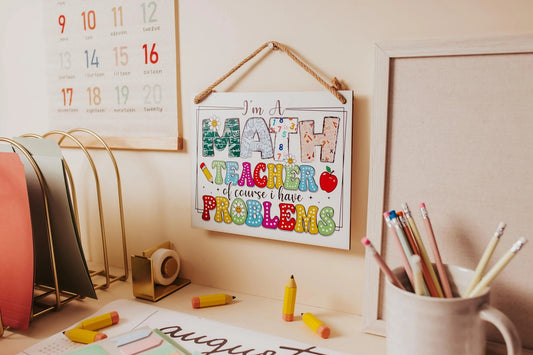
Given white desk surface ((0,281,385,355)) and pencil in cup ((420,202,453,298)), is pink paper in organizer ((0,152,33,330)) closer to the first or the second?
white desk surface ((0,281,385,355))

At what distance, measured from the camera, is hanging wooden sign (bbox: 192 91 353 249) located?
0.73 m

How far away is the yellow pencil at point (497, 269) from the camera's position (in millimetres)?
509

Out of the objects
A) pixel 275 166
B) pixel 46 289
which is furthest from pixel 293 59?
pixel 46 289

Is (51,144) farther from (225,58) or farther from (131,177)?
(225,58)

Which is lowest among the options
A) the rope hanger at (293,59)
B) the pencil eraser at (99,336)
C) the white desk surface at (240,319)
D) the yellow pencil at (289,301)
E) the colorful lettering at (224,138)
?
the white desk surface at (240,319)

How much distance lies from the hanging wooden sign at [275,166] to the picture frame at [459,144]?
2.8 inches

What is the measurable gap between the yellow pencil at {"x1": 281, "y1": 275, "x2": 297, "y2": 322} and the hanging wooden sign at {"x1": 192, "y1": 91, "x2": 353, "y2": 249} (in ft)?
0.27

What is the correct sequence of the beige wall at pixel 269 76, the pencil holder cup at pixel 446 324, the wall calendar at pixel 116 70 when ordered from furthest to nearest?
the wall calendar at pixel 116 70
the beige wall at pixel 269 76
the pencil holder cup at pixel 446 324

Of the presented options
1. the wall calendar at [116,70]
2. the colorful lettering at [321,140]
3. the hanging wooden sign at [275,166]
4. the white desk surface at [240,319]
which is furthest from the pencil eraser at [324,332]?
the wall calendar at [116,70]

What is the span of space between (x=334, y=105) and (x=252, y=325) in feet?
1.29

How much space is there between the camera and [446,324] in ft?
1.68

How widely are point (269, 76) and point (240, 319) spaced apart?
429mm

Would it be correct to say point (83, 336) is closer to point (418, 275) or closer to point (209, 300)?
point (209, 300)

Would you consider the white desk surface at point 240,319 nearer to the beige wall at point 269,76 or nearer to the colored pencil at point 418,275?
the beige wall at point 269,76
